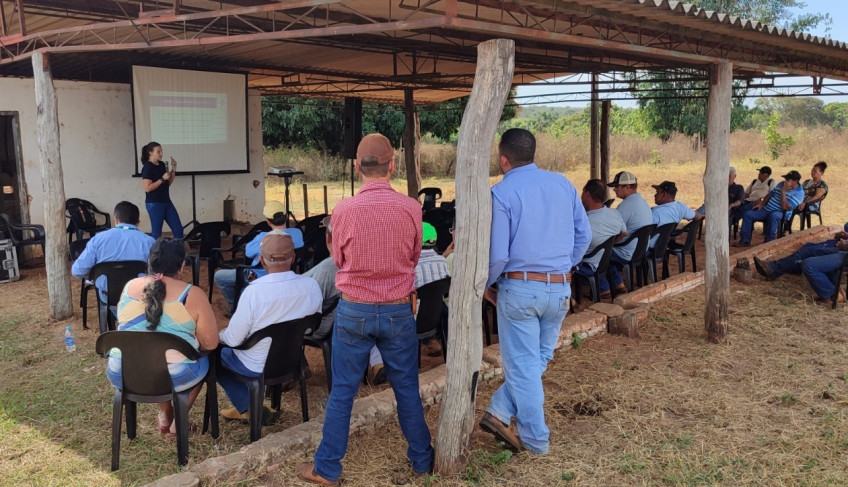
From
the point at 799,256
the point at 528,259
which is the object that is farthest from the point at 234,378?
the point at 799,256

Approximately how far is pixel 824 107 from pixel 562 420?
41.3 m

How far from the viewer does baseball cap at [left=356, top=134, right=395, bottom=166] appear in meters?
2.71

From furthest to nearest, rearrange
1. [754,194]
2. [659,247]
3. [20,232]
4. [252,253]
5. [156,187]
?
[754,194] < [20,232] < [156,187] < [659,247] < [252,253]

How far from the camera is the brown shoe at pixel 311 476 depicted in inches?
116

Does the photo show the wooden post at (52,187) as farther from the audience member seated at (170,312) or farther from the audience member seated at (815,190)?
the audience member seated at (815,190)

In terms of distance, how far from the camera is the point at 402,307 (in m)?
2.77

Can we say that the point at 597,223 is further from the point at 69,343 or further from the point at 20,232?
the point at 20,232

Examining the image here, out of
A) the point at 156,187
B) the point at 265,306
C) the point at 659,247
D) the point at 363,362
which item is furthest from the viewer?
the point at 156,187

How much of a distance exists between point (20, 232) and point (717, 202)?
25.9ft

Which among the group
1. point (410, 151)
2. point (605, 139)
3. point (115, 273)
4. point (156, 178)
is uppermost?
point (605, 139)

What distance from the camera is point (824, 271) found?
618 cm

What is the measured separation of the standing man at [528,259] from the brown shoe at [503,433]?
0.34 feet

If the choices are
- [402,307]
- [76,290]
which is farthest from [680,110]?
[402,307]

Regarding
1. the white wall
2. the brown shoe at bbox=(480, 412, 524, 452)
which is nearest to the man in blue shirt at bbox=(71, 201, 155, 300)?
the brown shoe at bbox=(480, 412, 524, 452)
